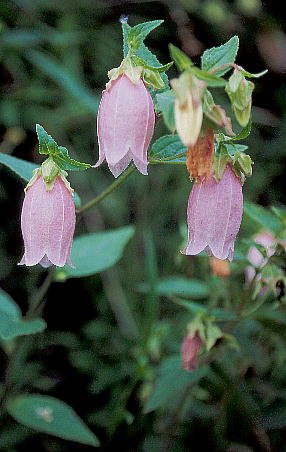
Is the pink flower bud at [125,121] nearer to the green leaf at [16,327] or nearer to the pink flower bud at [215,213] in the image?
the pink flower bud at [215,213]

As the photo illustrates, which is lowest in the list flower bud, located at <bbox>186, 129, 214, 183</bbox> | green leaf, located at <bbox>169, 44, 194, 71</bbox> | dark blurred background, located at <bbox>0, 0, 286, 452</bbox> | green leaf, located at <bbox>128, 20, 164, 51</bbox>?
dark blurred background, located at <bbox>0, 0, 286, 452</bbox>

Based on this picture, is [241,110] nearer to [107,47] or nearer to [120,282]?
[120,282]

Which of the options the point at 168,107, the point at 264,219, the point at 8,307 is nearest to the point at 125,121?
the point at 168,107

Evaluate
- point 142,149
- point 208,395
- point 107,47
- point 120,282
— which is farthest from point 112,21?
point 142,149

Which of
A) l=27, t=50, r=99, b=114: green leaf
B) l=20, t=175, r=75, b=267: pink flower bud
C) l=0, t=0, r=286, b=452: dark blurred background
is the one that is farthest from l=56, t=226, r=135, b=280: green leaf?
l=27, t=50, r=99, b=114: green leaf

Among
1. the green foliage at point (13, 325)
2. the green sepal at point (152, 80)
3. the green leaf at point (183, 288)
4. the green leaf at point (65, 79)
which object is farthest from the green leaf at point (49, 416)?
the green leaf at point (65, 79)

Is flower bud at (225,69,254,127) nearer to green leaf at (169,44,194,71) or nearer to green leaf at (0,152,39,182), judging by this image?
green leaf at (169,44,194,71)
